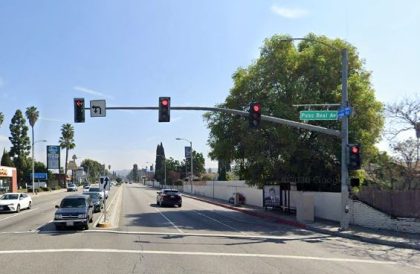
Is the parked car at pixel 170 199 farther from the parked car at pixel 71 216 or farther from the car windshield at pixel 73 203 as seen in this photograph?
the parked car at pixel 71 216

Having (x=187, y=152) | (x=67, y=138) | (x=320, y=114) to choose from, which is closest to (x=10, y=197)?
(x=320, y=114)

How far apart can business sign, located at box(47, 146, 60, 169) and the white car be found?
76.5 m

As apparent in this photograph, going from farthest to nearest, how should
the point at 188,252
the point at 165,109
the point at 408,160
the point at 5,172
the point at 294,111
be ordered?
the point at 5,172 → the point at 294,111 → the point at 408,160 → the point at 165,109 → the point at 188,252

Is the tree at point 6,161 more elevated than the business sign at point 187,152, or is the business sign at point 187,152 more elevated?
the business sign at point 187,152

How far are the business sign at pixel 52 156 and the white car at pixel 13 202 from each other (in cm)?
7655

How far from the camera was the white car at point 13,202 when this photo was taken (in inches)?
1405

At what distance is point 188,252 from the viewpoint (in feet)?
51.6

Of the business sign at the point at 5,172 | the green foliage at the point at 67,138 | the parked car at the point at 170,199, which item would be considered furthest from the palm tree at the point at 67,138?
the parked car at the point at 170,199

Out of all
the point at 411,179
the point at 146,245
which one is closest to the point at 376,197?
the point at 411,179

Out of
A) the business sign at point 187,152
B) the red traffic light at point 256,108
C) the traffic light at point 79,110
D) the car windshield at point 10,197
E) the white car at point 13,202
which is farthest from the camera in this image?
the business sign at point 187,152

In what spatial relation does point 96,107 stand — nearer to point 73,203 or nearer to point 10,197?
point 73,203

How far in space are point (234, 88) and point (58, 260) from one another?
2560cm

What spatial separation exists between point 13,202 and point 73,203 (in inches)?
571

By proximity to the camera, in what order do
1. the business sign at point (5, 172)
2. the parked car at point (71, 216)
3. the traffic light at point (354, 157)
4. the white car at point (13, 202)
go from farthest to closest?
1. the business sign at point (5, 172)
2. the white car at point (13, 202)
3. the traffic light at point (354, 157)
4. the parked car at point (71, 216)
